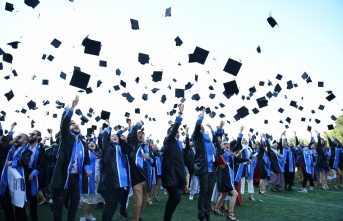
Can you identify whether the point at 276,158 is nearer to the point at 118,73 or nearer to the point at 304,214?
the point at 304,214

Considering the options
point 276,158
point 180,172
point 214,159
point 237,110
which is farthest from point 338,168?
point 180,172

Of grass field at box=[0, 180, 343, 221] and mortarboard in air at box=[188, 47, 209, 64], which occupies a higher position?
mortarboard in air at box=[188, 47, 209, 64]

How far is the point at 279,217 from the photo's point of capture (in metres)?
7.02

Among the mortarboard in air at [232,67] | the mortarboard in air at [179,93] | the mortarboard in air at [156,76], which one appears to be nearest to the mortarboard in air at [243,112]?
the mortarboard in air at [232,67]

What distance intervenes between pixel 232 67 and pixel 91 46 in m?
3.78

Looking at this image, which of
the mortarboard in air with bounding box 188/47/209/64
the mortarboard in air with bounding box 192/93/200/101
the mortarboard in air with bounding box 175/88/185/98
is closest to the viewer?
the mortarboard in air with bounding box 188/47/209/64

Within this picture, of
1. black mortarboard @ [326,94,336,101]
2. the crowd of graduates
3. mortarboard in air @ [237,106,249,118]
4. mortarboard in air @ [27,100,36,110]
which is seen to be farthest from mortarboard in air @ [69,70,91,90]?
black mortarboard @ [326,94,336,101]

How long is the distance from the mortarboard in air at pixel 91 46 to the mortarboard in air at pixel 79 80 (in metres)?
1.34

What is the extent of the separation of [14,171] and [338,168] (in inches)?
548

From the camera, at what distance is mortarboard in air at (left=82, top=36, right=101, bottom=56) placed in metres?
8.00

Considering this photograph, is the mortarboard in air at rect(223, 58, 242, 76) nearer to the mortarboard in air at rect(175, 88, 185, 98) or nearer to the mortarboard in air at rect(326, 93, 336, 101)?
the mortarboard in air at rect(175, 88, 185, 98)

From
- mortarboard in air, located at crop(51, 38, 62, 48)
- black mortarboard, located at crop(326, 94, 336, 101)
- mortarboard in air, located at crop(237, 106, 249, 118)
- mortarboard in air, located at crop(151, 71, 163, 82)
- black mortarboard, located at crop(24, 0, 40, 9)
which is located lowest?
mortarboard in air, located at crop(237, 106, 249, 118)

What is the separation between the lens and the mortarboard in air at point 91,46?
800 centimetres

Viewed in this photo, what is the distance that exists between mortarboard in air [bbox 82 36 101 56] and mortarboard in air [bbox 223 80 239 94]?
3506 millimetres
